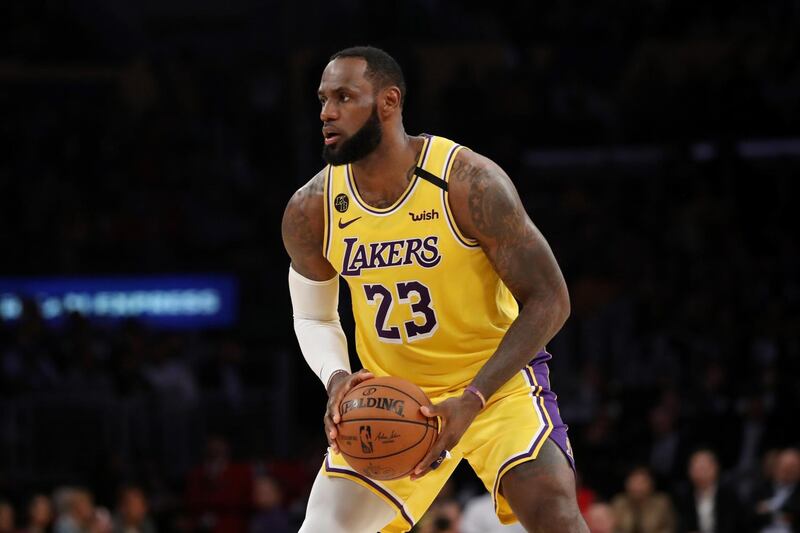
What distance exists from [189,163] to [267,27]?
4253 millimetres

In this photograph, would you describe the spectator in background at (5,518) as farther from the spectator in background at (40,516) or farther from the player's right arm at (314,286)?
the player's right arm at (314,286)

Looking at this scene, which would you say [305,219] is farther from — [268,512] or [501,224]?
[268,512]

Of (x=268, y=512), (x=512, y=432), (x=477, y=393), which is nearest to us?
(x=477, y=393)

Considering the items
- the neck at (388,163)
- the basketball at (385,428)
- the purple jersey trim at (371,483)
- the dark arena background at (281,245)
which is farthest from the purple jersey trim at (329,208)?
the dark arena background at (281,245)

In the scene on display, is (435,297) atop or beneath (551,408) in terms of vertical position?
atop

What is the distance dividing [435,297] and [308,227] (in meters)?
0.62

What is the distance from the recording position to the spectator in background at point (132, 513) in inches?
464

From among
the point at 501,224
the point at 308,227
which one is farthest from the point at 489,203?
the point at 308,227

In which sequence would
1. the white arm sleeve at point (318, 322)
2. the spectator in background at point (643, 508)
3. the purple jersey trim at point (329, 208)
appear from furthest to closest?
the spectator in background at point (643, 508)
the white arm sleeve at point (318, 322)
the purple jersey trim at point (329, 208)

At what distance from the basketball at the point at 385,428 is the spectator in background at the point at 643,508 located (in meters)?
6.30

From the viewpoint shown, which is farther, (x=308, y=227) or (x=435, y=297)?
(x=308, y=227)

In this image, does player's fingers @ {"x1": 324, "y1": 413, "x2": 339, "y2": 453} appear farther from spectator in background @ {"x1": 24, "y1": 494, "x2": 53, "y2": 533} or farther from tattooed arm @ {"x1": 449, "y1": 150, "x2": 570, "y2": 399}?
spectator in background @ {"x1": 24, "y1": 494, "x2": 53, "y2": 533}

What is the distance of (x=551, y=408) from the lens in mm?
5164

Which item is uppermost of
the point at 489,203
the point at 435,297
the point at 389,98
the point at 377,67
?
the point at 377,67
